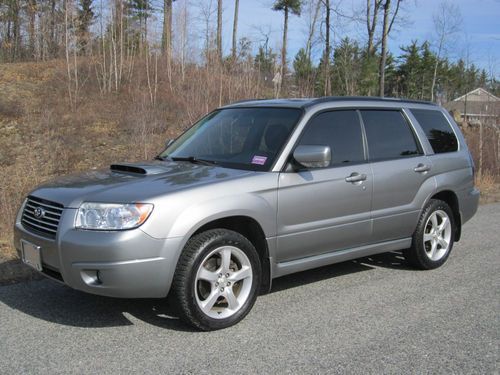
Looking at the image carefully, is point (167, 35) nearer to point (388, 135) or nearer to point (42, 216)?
point (388, 135)

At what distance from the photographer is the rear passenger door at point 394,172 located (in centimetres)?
523

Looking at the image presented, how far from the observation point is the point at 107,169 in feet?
16.0

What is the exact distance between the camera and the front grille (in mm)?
3922

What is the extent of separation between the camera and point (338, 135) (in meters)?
5.07

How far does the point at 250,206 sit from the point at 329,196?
0.89 meters

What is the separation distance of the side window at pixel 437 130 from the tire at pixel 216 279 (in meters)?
2.87

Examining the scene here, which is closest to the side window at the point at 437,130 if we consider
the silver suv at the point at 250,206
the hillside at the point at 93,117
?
the silver suv at the point at 250,206

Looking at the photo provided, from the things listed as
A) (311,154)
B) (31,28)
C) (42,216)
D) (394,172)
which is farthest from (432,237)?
(31,28)

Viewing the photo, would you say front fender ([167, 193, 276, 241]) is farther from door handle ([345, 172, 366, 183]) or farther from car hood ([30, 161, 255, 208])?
door handle ([345, 172, 366, 183])

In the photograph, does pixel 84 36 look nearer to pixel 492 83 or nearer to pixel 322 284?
pixel 322 284

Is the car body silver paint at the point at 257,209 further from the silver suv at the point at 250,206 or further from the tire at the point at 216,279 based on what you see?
the tire at the point at 216,279

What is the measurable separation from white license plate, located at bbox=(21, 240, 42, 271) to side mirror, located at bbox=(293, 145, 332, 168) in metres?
2.16

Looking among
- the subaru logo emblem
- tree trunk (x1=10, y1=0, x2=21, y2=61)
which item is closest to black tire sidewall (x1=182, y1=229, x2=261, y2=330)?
the subaru logo emblem

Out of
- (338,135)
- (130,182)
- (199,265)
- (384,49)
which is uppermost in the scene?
(384,49)
